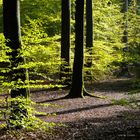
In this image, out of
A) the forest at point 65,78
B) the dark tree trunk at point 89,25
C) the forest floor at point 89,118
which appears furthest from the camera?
the dark tree trunk at point 89,25

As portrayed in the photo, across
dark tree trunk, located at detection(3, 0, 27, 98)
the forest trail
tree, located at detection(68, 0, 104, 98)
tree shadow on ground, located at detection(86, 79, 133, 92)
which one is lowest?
tree shadow on ground, located at detection(86, 79, 133, 92)

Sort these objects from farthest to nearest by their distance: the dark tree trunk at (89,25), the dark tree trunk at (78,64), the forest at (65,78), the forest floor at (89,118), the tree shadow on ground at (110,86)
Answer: the dark tree trunk at (89,25)
the tree shadow on ground at (110,86)
the dark tree trunk at (78,64)
the forest floor at (89,118)
the forest at (65,78)

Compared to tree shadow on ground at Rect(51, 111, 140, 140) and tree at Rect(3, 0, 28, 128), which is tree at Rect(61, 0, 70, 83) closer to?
tree shadow on ground at Rect(51, 111, 140, 140)

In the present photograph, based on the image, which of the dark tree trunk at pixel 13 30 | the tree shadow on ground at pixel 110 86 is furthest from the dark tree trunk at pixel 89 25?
the dark tree trunk at pixel 13 30

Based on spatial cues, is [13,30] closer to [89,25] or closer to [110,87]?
[110,87]

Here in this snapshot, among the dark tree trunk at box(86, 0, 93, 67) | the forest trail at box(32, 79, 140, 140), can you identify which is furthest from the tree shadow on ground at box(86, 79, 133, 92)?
the dark tree trunk at box(86, 0, 93, 67)

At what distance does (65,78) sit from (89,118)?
4.85 meters

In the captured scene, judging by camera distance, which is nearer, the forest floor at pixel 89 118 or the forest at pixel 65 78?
the forest at pixel 65 78

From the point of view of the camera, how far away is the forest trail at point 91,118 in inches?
399

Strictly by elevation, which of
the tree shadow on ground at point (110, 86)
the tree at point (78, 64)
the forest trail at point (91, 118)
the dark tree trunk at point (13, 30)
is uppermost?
the dark tree trunk at point (13, 30)

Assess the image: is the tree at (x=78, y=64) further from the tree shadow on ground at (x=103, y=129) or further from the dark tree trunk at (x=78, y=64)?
the tree shadow on ground at (x=103, y=129)

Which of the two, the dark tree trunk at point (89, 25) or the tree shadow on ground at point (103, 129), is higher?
the dark tree trunk at point (89, 25)

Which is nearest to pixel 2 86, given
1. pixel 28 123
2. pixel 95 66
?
pixel 28 123

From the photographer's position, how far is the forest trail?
33.2 feet
